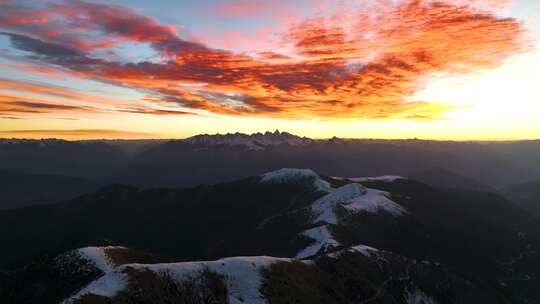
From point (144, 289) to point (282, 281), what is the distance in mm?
38455

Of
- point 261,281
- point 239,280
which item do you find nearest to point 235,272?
point 239,280

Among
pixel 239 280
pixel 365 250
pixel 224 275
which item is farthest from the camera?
pixel 365 250

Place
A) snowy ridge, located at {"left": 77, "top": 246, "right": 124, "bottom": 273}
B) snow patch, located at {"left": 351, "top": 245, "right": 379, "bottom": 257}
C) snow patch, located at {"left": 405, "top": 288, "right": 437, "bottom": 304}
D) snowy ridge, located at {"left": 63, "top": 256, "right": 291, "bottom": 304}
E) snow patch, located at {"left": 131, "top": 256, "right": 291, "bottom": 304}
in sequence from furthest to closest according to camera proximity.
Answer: snow patch, located at {"left": 351, "top": 245, "right": 379, "bottom": 257} → snow patch, located at {"left": 405, "top": 288, "right": 437, "bottom": 304} → snowy ridge, located at {"left": 77, "top": 246, "right": 124, "bottom": 273} → snow patch, located at {"left": 131, "top": 256, "right": 291, "bottom": 304} → snowy ridge, located at {"left": 63, "top": 256, "right": 291, "bottom": 304}

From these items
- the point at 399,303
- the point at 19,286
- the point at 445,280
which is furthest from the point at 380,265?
the point at 19,286

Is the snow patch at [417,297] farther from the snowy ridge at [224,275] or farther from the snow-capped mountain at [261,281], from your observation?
the snowy ridge at [224,275]

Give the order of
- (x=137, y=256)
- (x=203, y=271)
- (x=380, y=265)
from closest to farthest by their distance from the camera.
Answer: (x=203, y=271), (x=137, y=256), (x=380, y=265)

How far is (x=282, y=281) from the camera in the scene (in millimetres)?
119750

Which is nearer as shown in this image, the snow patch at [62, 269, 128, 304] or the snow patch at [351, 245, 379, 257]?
the snow patch at [62, 269, 128, 304]

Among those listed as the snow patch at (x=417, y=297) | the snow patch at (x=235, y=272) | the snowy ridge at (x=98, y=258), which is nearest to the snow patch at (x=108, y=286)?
the snow patch at (x=235, y=272)

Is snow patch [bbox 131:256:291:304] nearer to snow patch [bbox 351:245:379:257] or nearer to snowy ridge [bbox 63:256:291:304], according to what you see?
snowy ridge [bbox 63:256:291:304]

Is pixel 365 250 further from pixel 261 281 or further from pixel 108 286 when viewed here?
pixel 108 286

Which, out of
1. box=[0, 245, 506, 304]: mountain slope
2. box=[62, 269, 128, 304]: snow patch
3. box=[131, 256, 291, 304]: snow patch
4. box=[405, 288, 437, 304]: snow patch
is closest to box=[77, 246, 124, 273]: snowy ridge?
box=[0, 245, 506, 304]: mountain slope

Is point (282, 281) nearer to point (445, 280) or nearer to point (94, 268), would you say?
point (94, 268)

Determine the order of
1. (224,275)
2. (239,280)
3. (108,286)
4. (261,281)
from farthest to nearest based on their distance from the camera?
1. (261,281)
2. (239,280)
3. (224,275)
4. (108,286)
